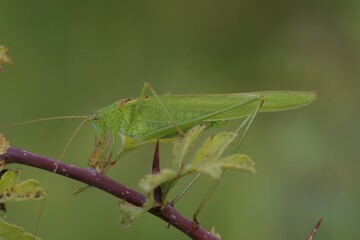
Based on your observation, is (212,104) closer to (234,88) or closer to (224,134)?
(224,134)

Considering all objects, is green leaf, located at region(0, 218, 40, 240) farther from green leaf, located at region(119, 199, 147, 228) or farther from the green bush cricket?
the green bush cricket

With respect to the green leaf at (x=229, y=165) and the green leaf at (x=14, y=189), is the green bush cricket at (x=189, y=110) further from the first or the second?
the green leaf at (x=229, y=165)

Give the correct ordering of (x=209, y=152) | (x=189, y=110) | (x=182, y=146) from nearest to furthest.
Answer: (x=209, y=152)
(x=182, y=146)
(x=189, y=110)

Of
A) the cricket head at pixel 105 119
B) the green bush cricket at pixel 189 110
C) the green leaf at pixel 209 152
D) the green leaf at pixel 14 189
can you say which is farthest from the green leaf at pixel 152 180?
the cricket head at pixel 105 119

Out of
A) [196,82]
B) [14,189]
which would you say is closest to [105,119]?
[14,189]

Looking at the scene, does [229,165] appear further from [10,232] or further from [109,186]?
[10,232]

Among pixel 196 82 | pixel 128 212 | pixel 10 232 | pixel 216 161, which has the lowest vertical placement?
pixel 10 232

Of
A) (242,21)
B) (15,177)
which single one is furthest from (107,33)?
(15,177)
